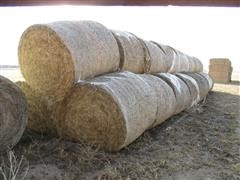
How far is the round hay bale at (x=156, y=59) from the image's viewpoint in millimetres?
7526

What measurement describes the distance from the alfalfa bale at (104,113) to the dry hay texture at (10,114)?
25.4 inches

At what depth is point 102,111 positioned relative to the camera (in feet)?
15.9

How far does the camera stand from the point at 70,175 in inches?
162

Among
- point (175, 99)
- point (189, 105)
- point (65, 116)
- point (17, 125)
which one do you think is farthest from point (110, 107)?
point (189, 105)

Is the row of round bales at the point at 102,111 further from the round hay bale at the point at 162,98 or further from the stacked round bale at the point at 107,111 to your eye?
the round hay bale at the point at 162,98

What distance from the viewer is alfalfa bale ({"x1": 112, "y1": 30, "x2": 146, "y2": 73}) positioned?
637 cm

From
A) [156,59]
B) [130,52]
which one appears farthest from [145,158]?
[156,59]

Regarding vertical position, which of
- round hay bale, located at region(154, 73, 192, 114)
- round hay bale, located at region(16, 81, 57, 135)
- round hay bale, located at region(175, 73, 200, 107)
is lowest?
round hay bale, located at region(175, 73, 200, 107)

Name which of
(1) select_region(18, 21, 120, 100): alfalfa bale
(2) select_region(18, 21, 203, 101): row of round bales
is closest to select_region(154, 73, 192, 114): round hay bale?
(2) select_region(18, 21, 203, 101): row of round bales

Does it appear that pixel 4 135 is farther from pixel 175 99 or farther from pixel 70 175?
pixel 175 99

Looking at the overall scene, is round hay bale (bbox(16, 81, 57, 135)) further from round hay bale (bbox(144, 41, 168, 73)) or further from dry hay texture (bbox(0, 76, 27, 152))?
round hay bale (bbox(144, 41, 168, 73))

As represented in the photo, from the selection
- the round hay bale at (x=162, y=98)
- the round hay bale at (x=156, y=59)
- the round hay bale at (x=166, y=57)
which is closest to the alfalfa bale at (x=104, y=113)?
the round hay bale at (x=162, y=98)

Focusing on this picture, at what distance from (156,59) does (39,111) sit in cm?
321

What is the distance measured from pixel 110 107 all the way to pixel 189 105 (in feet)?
14.8
